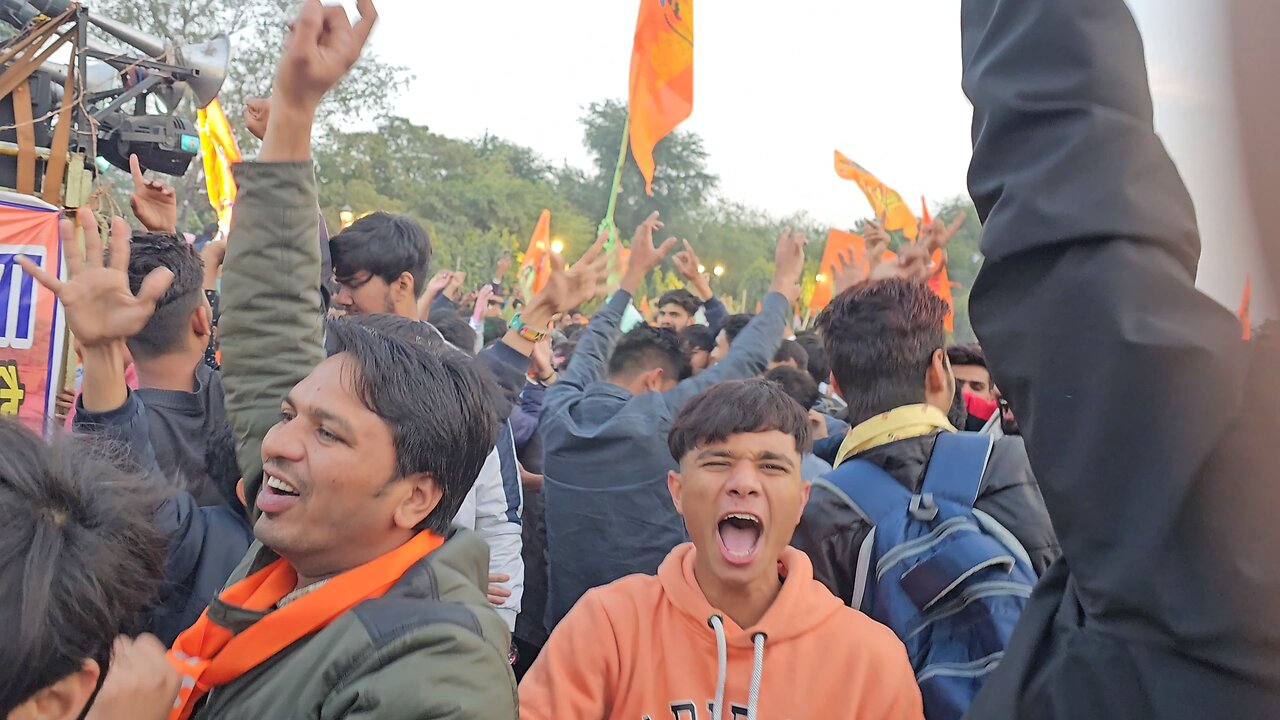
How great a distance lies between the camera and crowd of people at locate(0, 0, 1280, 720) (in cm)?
69

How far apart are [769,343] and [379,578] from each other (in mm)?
2311

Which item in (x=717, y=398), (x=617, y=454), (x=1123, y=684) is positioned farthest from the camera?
(x=617, y=454)

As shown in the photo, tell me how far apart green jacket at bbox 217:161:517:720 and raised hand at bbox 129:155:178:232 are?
1728mm

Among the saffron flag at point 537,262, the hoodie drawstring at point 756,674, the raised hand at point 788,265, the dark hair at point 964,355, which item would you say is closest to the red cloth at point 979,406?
the dark hair at point 964,355

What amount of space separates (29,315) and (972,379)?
3723mm

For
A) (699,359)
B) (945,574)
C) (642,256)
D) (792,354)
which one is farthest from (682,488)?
(699,359)

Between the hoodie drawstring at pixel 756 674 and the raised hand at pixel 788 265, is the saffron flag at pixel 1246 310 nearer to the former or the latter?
the hoodie drawstring at pixel 756 674

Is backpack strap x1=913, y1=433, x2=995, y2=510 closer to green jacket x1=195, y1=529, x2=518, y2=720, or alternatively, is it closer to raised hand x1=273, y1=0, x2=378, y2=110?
green jacket x1=195, y1=529, x2=518, y2=720

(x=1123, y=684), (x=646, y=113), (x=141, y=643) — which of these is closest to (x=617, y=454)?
(x=141, y=643)

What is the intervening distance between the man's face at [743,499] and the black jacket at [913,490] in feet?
0.26

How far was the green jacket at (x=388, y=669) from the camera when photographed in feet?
4.29

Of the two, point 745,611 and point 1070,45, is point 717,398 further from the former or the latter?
point 1070,45

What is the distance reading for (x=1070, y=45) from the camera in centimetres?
71

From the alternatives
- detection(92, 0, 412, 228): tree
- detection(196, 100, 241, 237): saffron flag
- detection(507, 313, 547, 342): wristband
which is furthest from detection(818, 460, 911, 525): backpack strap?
detection(92, 0, 412, 228): tree
